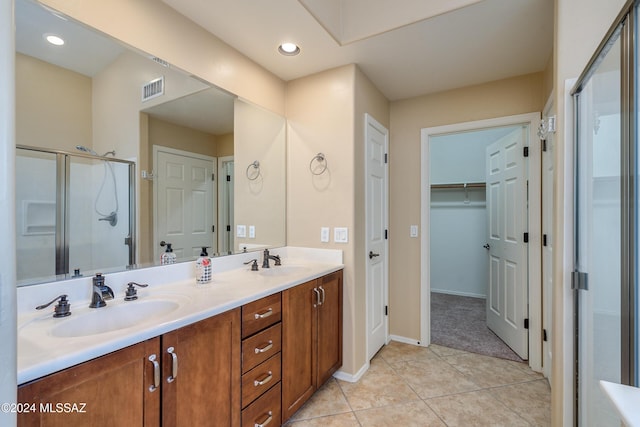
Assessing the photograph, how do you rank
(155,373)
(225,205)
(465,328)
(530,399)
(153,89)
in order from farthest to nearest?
(465,328), (225,205), (530,399), (153,89), (155,373)

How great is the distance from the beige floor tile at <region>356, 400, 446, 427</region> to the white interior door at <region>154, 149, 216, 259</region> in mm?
1538

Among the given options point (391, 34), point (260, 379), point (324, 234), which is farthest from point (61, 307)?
point (391, 34)

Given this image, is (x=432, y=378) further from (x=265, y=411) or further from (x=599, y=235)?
(x=599, y=235)

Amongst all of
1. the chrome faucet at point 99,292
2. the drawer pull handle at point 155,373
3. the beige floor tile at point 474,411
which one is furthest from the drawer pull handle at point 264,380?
the beige floor tile at point 474,411

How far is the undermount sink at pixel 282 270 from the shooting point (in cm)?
211

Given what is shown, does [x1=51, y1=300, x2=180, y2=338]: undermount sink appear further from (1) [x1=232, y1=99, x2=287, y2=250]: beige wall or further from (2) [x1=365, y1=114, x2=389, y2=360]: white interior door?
(2) [x1=365, y1=114, x2=389, y2=360]: white interior door

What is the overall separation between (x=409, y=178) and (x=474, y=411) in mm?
1965

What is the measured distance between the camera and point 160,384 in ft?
3.40

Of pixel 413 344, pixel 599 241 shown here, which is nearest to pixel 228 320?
pixel 599 241

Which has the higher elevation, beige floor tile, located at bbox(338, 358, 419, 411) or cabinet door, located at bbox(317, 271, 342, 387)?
cabinet door, located at bbox(317, 271, 342, 387)

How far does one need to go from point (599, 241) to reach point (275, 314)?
1606mm

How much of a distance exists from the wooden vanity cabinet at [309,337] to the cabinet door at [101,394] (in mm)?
775

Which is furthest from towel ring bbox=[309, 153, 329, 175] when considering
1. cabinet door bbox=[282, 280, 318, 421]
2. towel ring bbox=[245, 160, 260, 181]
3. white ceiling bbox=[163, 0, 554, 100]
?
cabinet door bbox=[282, 280, 318, 421]

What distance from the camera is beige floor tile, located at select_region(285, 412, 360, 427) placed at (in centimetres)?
177
